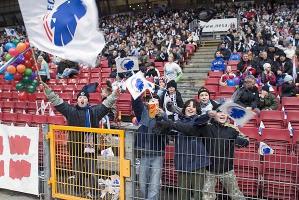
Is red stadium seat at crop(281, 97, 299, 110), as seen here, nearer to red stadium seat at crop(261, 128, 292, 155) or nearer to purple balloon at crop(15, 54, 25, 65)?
red stadium seat at crop(261, 128, 292, 155)

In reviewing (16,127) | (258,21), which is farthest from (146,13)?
(16,127)

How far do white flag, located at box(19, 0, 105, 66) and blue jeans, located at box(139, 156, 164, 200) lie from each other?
140 centimetres

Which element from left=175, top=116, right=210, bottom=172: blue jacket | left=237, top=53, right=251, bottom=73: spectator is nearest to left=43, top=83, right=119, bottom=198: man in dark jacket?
left=175, top=116, right=210, bottom=172: blue jacket

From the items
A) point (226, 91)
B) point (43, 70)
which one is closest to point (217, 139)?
point (226, 91)

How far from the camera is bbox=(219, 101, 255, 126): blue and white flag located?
448 cm

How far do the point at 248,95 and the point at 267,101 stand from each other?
48 centimetres

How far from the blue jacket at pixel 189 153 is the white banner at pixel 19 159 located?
2.03m

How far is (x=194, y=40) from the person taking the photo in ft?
60.1

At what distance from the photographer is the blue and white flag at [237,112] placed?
448 centimetres

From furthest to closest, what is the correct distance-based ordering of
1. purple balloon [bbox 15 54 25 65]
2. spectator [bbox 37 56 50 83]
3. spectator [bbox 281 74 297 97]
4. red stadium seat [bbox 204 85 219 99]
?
1. spectator [bbox 37 56 50 83]
2. red stadium seat [bbox 204 85 219 99]
3. spectator [bbox 281 74 297 97]
4. purple balloon [bbox 15 54 25 65]

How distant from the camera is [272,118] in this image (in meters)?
7.83

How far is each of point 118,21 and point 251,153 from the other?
24519mm

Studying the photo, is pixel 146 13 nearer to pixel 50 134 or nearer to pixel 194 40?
pixel 194 40

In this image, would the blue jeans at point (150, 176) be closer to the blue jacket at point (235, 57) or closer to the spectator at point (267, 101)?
the spectator at point (267, 101)
